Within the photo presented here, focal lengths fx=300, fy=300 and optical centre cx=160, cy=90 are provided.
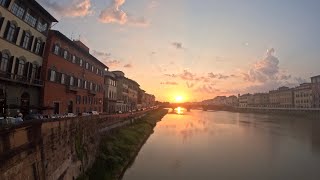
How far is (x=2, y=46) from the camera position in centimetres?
2730

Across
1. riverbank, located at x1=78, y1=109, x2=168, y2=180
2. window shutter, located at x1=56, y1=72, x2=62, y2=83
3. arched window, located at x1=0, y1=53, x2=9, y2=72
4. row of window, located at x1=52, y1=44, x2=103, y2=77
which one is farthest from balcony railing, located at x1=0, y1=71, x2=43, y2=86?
riverbank, located at x1=78, y1=109, x2=168, y2=180

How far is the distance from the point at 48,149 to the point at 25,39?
58.1 feet

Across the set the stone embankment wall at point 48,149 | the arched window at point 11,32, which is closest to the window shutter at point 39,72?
the arched window at point 11,32

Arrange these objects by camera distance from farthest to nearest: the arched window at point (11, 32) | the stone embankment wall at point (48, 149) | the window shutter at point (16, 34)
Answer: the window shutter at point (16, 34), the arched window at point (11, 32), the stone embankment wall at point (48, 149)

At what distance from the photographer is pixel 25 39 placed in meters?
31.3

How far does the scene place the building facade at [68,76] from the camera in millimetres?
36062

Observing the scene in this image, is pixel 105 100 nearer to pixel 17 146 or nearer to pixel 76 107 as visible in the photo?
pixel 76 107

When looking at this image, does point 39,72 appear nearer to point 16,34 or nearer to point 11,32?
point 16,34

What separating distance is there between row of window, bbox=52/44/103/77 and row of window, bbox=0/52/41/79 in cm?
388

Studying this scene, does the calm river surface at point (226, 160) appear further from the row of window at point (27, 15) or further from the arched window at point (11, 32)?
the row of window at point (27, 15)

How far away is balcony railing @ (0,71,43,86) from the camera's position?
27703mm

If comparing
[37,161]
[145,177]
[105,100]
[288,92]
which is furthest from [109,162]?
[288,92]

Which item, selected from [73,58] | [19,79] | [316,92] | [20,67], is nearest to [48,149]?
[19,79]

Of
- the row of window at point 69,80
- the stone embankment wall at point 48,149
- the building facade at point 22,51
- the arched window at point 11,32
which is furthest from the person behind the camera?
the row of window at point 69,80
